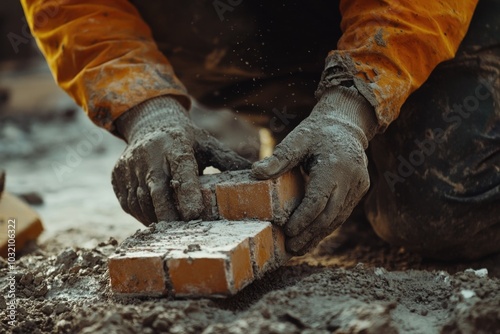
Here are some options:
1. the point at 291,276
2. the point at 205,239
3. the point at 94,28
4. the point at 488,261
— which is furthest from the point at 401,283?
the point at 94,28

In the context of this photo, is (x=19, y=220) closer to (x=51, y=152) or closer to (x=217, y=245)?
(x=217, y=245)

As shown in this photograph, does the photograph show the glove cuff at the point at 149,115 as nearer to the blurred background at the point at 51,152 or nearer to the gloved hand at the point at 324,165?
the gloved hand at the point at 324,165

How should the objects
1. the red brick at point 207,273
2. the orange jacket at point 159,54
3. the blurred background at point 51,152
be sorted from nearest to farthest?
the red brick at point 207,273, the orange jacket at point 159,54, the blurred background at point 51,152

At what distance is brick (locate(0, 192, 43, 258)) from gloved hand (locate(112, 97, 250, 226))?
1.01 meters

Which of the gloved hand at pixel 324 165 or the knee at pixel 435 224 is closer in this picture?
the gloved hand at pixel 324 165

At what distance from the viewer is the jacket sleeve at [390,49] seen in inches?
83.1

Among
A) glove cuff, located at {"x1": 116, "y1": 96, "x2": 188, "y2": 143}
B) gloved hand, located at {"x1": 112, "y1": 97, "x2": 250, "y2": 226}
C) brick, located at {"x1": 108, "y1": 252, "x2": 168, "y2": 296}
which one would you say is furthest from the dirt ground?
glove cuff, located at {"x1": 116, "y1": 96, "x2": 188, "y2": 143}

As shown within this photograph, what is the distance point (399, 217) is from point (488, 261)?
1.33 ft

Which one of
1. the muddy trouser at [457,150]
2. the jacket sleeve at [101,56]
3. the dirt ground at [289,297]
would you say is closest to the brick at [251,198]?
the dirt ground at [289,297]

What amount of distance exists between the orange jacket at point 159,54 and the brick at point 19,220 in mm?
856

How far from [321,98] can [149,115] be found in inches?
24.9

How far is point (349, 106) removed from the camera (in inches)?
83.4

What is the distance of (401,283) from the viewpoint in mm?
1920

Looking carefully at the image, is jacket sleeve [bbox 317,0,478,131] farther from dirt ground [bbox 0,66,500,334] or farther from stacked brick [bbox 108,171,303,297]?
dirt ground [bbox 0,66,500,334]
